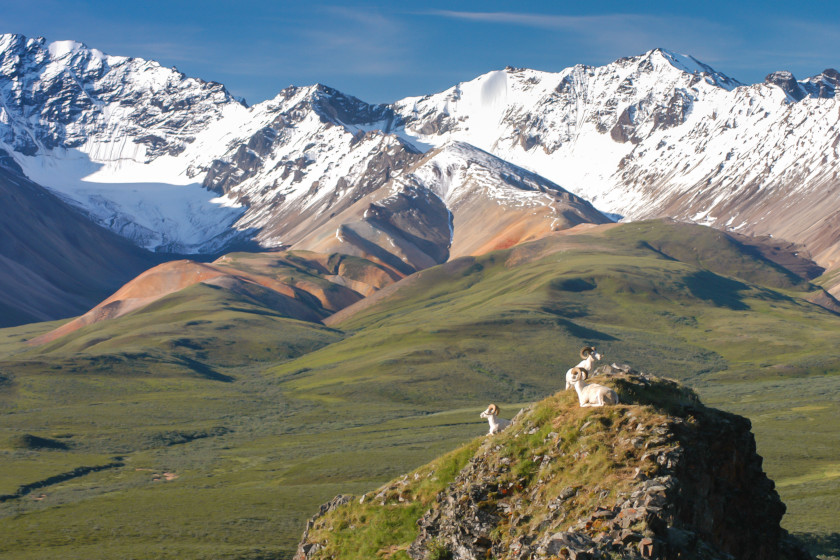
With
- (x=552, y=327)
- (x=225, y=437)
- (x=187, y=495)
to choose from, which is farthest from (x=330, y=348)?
(x=187, y=495)

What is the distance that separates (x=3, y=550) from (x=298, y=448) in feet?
160

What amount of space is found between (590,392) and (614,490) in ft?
11.8

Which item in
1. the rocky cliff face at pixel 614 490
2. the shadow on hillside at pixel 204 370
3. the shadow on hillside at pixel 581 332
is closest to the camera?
the rocky cliff face at pixel 614 490

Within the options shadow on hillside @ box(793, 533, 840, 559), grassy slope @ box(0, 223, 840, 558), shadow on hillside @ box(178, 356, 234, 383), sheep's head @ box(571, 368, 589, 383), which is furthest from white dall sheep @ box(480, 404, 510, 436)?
shadow on hillside @ box(178, 356, 234, 383)

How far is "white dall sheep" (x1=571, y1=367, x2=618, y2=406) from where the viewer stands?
24.7 m

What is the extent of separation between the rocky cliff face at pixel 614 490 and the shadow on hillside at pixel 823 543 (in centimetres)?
1894

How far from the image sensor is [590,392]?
25016 mm

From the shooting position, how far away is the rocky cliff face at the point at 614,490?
20594 mm

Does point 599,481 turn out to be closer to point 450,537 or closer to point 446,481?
point 450,537

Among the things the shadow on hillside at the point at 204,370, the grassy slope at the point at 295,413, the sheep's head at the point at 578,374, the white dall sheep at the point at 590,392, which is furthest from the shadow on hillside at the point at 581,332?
the white dall sheep at the point at 590,392

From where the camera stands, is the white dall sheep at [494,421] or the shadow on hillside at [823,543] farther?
the shadow on hillside at [823,543]

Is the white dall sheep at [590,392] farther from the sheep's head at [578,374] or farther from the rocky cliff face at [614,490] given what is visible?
the rocky cliff face at [614,490]

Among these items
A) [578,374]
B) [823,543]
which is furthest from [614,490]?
[823,543]

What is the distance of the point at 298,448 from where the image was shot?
109 metres
